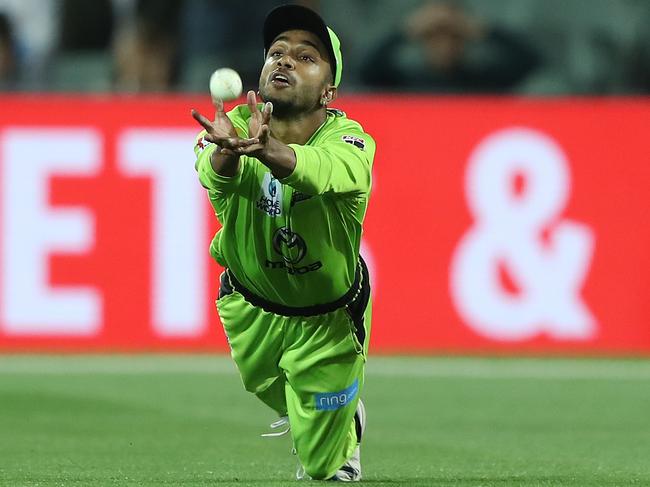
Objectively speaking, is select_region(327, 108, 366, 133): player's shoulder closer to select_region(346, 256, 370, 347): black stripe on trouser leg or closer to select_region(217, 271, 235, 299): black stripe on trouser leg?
select_region(346, 256, 370, 347): black stripe on trouser leg

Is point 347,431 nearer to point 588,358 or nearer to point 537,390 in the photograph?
point 537,390

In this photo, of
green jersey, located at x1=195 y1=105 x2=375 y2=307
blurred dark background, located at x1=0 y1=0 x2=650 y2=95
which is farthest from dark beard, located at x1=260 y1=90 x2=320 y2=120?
blurred dark background, located at x1=0 y1=0 x2=650 y2=95

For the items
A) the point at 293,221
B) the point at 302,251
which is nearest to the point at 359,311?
the point at 302,251

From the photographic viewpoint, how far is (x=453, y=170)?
12188 mm

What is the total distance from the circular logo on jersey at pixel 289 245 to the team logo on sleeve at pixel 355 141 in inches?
16.5

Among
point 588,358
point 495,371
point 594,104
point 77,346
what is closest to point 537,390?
point 495,371

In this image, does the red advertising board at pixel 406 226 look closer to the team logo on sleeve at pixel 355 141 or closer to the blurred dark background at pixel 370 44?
the blurred dark background at pixel 370 44

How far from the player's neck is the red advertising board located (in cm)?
581

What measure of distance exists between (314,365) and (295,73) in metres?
1.18

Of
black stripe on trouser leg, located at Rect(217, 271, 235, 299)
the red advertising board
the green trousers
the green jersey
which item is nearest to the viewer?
the green jersey

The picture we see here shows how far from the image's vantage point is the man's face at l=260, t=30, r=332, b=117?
6.02 metres

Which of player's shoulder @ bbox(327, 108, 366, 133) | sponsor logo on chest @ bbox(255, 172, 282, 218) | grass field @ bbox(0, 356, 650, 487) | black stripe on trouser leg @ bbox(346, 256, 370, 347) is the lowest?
grass field @ bbox(0, 356, 650, 487)

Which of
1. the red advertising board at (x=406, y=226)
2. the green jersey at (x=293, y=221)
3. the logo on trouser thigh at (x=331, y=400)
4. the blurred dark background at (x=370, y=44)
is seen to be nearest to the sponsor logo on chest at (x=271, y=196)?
the green jersey at (x=293, y=221)

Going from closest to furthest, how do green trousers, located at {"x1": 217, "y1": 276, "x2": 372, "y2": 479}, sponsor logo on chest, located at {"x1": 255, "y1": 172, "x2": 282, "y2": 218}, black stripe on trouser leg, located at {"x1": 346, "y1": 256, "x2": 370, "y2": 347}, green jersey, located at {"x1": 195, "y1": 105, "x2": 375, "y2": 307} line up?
green jersey, located at {"x1": 195, "y1": 105, "x2": 375, "y2": 307}
sponsor logo on chest, located at {"x1": 255, "y1": 172, "x2": 282, "y2": 218}
green trousers, located at {"x1": 217, "y1": 276, "x2": 372, "y2": 479}
black stripe on trouser leg, located at {"x1": 346, "y1": 256, "x2": 370, "y2": 347}
